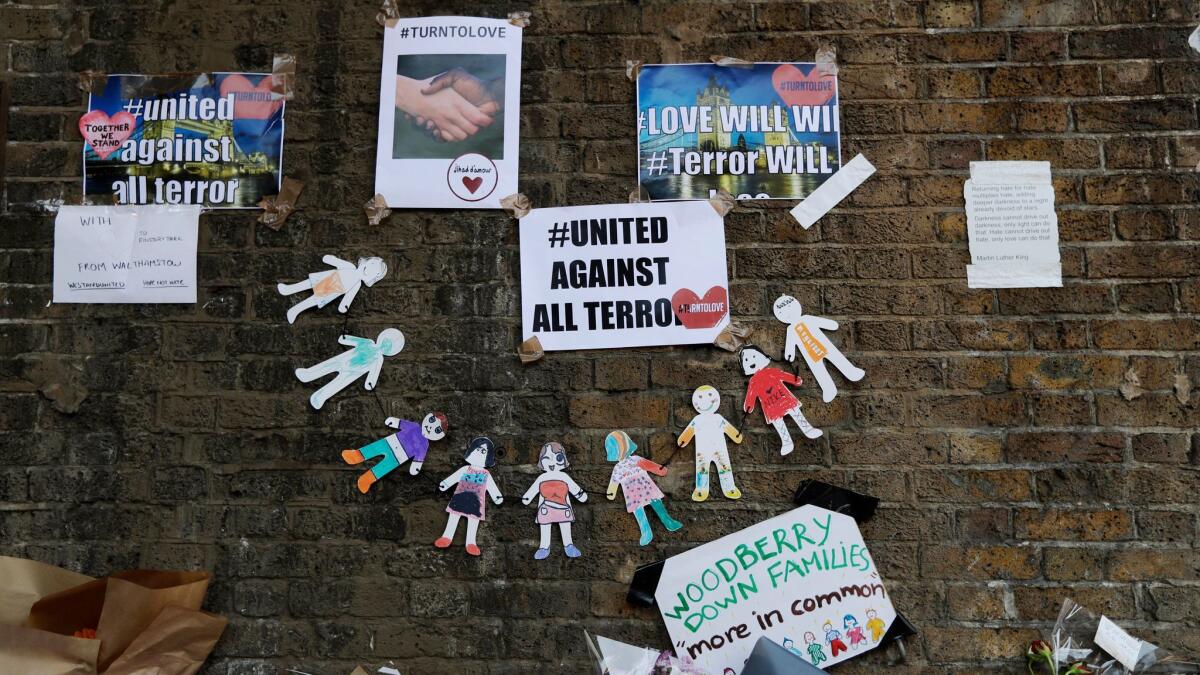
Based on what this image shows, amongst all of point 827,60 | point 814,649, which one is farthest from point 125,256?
point 814,649

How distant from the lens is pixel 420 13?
7.91 ft

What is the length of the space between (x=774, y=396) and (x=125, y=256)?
6.12 ft

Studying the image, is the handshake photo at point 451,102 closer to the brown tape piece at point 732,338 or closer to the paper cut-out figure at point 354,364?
the paper cut-out figure at point 354,364

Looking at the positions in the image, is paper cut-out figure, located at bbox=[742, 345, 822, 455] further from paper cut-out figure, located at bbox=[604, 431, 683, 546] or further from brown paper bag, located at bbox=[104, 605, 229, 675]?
brown paper bag, located at bbox=[104, 605, 229, 675]

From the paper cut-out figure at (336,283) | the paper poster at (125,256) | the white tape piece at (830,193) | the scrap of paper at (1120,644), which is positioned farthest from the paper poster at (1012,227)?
the paper poster at (125,256)

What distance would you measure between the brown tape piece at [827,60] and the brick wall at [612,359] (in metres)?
0.03

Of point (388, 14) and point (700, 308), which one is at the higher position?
point (388, 14)

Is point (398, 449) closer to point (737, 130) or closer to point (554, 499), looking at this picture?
point (554, 499)

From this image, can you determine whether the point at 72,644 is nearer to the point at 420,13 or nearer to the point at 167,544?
the point at 167,544

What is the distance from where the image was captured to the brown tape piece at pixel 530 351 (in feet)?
7.46

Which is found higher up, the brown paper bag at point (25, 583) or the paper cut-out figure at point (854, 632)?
the brown paper bag at point (25, 583)

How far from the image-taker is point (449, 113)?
7.73 ft

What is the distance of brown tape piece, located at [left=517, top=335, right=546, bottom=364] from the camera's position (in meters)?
2.27

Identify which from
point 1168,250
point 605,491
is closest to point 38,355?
point 605,491
